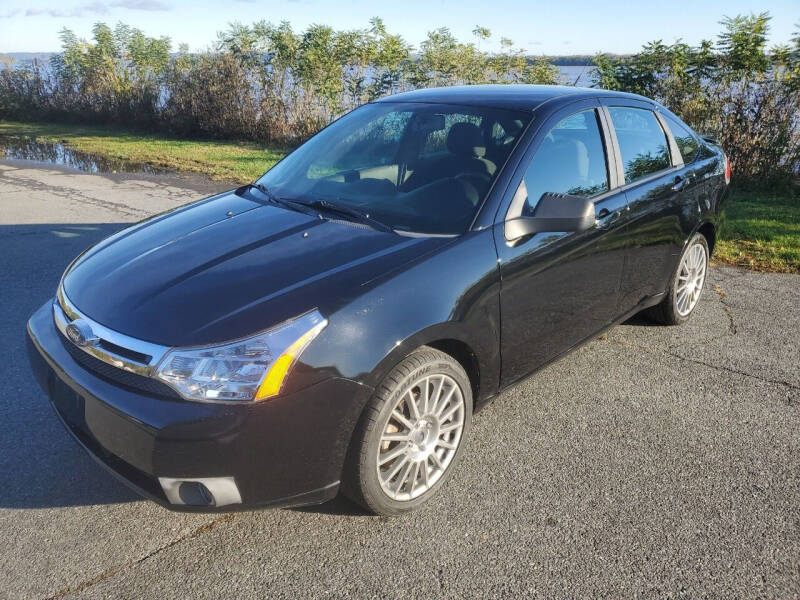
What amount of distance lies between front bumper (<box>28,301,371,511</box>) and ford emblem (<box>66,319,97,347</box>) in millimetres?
109

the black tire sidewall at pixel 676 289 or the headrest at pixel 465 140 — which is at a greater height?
the headrest at pixel 465 140

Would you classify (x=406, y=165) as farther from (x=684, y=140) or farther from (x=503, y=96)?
(x=684, y=140)

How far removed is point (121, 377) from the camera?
243 centimetres

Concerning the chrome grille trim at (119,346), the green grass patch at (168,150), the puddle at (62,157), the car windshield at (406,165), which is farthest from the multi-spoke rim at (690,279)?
the puddle at (62,157)

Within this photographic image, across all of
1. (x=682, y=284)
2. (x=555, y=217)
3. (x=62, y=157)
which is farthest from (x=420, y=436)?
(x=62, y=157)

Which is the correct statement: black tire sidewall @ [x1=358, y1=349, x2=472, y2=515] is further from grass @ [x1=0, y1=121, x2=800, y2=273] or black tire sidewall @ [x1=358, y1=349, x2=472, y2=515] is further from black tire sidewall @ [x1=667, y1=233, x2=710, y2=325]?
grass @ [x1=0, y1=121, x2=800, y2=273]

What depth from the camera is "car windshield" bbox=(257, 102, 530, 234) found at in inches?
124

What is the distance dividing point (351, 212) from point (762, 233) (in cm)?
581

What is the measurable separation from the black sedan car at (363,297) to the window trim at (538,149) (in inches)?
0.4

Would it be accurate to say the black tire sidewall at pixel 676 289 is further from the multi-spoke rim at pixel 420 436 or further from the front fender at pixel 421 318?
the multi-spoke rim at pixel 420 436

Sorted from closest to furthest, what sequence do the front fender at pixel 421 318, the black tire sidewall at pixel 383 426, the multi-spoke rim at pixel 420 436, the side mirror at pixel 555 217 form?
1. the front fender at pixel 421 318
2. the black tire sidewall at pixel 383 426
3. the multi-spoke rim at pixel 420 436
4. the side mirror at pixel 555 217

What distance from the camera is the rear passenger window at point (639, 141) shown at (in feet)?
12.8

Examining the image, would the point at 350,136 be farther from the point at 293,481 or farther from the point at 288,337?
the point at 293,481

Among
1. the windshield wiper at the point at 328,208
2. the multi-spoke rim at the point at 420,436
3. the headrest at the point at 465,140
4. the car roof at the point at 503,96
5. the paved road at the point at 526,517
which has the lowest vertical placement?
the paved road at the point at 526,517
